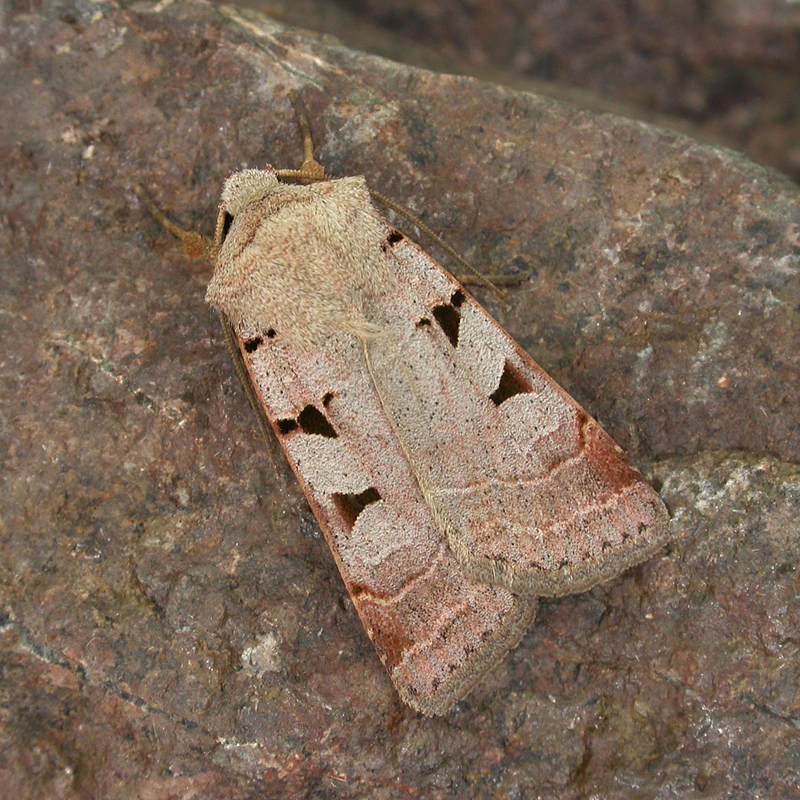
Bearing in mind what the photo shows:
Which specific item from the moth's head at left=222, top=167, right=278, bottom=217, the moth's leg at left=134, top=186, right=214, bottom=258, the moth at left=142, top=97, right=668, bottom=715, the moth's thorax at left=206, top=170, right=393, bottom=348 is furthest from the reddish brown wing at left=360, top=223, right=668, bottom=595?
the moth's leg at left=134, top=186, right=214, bottom=258

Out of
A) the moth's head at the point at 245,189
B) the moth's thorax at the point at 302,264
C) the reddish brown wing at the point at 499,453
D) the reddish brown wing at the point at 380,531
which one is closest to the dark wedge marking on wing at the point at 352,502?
the reddish brown wing at the point at 380,531

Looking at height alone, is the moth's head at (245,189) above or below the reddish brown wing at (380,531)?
above

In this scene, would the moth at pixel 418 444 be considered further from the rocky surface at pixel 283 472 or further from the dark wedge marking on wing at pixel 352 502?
the rocky surface at pixel 283 472

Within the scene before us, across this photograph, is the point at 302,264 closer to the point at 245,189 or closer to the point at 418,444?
the point at 245,189

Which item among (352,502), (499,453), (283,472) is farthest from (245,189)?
(499,453)

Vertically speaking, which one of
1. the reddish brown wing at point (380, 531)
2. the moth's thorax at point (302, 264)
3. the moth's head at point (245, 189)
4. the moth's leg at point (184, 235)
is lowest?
the reddish brown wing at point (380, 531)

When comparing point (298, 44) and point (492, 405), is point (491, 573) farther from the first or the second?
point (298, 44)

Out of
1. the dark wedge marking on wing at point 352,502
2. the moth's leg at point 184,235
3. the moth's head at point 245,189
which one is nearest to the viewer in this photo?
the dark wedge marking on wing at point 352,502
